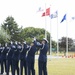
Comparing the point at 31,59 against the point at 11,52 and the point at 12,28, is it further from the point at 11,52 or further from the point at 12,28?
the point at 12,28

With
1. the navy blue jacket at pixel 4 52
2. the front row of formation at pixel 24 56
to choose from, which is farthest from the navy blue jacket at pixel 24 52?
the navy blue jacket at pixel 4 52

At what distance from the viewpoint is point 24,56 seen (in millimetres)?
14594

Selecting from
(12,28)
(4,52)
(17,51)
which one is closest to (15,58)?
(17,51)

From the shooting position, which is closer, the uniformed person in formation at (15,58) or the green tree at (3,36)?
the uniformed person in formation at (15,58)

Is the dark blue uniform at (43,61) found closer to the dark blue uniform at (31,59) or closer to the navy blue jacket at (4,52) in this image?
the dark blue uniform at (31,59)

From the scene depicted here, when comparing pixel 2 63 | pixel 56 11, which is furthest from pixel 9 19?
pixel 2 63

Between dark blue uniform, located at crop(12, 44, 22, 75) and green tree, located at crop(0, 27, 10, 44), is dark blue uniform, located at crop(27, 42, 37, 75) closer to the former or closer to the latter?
dark blue uniform, located at crop(12, 44, 22, 75)

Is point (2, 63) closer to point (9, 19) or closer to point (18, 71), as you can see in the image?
point (18, 71)

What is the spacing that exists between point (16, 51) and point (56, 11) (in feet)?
101

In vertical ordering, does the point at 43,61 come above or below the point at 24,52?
Answer: below

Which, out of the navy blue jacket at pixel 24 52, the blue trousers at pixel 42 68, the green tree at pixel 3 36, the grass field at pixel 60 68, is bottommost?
the grass field at pixel 60 68

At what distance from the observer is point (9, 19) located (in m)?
82.6

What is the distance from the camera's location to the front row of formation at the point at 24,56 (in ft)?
43.5

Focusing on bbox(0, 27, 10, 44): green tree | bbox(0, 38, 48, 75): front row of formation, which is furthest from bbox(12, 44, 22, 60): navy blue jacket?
bbox(0, 27, 10, 44): green tree
